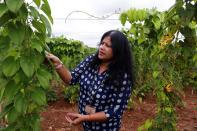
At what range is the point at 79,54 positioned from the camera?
26.8 feet

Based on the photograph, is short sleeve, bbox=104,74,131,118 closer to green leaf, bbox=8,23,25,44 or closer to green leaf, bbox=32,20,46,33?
green leaf, bbox=32,20,46,33

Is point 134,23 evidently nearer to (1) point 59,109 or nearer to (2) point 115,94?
(1) point 59,109

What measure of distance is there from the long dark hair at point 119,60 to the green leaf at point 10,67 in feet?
2.57

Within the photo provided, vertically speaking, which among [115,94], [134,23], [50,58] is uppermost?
[134,23]

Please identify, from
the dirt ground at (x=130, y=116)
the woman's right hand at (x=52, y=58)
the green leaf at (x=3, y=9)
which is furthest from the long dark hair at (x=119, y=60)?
the dirt ground at (x=130, y=116)

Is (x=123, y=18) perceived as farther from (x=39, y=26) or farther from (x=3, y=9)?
(x=3, y=9)

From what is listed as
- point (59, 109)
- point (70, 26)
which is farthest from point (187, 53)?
point (70, 26)

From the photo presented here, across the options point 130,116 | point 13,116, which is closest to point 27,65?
point 13,116

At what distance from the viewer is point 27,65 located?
7.44ft

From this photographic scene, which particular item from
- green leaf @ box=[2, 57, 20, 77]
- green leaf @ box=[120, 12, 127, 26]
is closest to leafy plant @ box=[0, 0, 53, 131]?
green leaf @ box=[2, 57, 20, 77]

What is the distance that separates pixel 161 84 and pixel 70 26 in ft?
33.0

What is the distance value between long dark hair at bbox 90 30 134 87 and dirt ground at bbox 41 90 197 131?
2.46 metres

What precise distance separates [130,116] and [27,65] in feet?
13.3

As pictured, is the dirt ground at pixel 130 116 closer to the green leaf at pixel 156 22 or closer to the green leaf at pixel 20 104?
the green leaf at pixel 156 22
